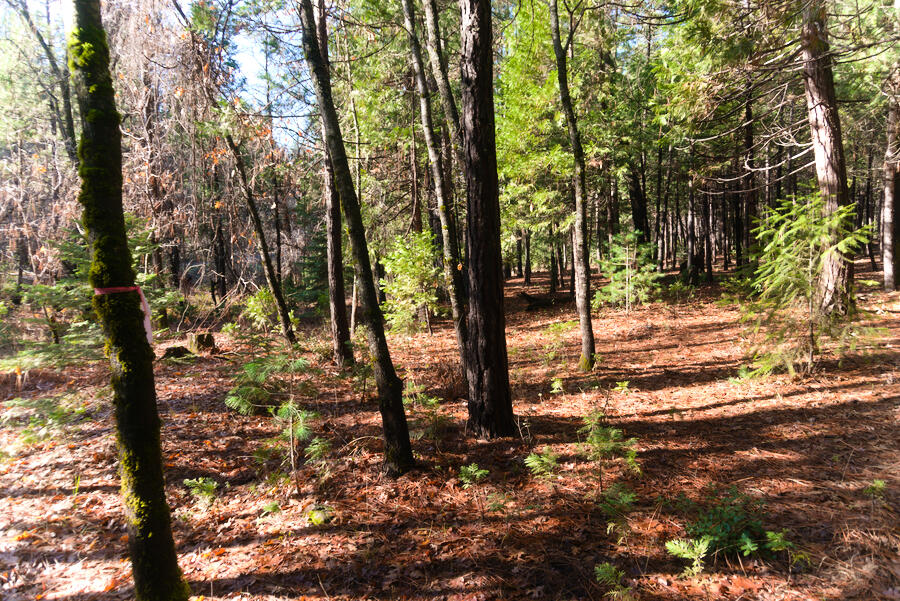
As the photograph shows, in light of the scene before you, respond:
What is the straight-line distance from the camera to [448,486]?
4527 millimetres

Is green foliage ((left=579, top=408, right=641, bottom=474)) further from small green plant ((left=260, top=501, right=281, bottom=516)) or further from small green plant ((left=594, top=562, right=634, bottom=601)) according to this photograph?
small green plant ((left=260, top=501, right=281, bottom=516))

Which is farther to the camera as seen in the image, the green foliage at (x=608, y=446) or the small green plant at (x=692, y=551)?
the green foliage at (x=608, y=446)

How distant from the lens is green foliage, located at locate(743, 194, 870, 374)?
575 cm

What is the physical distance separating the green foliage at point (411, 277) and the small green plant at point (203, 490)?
23.6 feet

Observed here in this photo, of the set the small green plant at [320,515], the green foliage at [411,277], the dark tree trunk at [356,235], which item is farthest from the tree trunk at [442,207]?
the green foliage at [411,277]

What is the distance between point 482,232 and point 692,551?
3685 millimetres

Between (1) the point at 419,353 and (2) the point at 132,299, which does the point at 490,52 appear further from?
(1) the point at 419,353

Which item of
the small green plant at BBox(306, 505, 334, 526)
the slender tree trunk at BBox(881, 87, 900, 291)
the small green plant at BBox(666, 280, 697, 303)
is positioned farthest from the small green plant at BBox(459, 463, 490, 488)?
the slender tree trunk at BBox(881, 87, 900, 291)

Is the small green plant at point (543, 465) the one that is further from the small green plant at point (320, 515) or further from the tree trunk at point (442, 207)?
the tree trunk at point (442, 207)

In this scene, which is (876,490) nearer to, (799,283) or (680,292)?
(799,283)

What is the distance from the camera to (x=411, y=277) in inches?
455

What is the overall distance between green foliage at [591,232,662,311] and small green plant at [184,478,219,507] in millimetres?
12344

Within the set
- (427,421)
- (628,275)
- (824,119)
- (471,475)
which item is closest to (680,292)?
(628,275)

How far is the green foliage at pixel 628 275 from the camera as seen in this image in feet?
43.9
